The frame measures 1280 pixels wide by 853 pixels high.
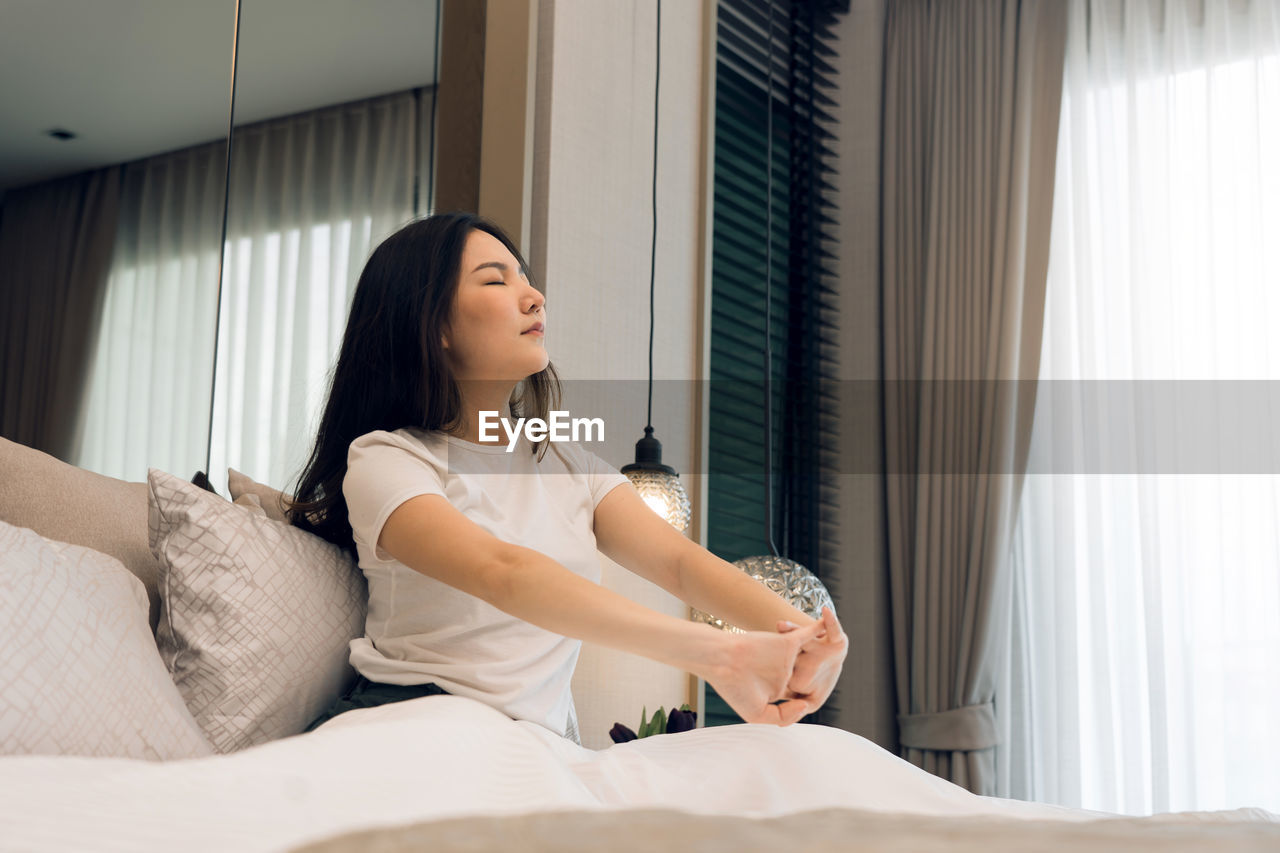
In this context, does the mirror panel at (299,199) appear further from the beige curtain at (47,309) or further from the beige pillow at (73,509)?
the beige pillow at (73,509)

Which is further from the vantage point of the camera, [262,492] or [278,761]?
[262,492]

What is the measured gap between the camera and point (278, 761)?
76 centimetres

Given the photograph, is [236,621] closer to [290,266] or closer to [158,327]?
[158,327]

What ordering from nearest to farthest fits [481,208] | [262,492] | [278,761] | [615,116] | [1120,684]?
[278,761] → [262,492] → [481,208] → [615,116] → [1120,684]

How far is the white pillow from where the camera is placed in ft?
3.27

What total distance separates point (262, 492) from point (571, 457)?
470 millimetres

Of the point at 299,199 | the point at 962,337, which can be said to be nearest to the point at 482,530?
the point at 299,199

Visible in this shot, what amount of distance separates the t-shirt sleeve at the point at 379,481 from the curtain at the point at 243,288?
556mm

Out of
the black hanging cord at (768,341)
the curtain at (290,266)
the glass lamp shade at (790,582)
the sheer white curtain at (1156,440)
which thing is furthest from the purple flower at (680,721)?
the sheer white curtain at (1156,440)

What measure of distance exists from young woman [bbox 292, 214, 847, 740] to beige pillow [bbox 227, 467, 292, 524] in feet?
0.32

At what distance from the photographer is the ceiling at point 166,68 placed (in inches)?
67.4

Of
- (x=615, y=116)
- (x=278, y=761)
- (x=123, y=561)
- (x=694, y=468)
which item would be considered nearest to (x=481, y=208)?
(x=615, y=116)

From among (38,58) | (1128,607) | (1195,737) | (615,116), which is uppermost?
(615,116)

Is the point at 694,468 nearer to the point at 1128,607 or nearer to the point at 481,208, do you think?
the point at 481,208
